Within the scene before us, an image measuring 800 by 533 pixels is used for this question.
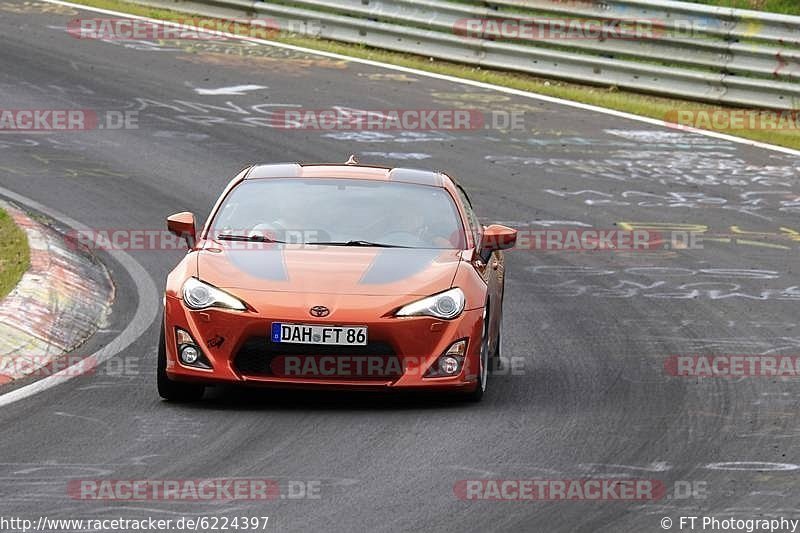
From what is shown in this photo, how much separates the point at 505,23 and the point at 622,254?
8.61 metres

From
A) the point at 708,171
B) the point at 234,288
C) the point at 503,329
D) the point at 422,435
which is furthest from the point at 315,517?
the point at 708,171

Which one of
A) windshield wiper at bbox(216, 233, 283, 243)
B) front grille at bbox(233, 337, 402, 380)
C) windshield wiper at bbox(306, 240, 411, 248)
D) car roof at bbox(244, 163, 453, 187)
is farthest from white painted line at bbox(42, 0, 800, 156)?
front grille at bbox(233, 337, 402, 380)

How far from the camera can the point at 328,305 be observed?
32.0 ft

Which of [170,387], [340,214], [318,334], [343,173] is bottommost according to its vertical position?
[170,387]

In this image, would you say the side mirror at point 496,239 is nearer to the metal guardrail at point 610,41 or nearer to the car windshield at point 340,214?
the car windshield at point 340,214

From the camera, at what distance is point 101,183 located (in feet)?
57.4

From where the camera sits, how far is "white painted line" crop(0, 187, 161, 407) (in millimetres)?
10164

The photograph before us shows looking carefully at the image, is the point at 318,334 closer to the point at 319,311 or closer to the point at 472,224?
the point at 319,311

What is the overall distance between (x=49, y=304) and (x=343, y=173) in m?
2.29

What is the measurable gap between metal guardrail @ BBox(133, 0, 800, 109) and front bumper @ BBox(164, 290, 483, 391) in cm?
1297

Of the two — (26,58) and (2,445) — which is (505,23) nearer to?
(26,58)

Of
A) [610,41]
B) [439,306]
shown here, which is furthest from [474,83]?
[439,306]

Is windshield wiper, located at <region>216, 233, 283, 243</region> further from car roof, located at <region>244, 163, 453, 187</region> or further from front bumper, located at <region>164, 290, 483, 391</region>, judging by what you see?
front bumper, located at <region>164, 290, 483, 391</region>

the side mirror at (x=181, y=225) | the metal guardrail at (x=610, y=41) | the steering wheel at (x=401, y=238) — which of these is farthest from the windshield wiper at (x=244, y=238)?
the metal guardrail at (x=610, y=41)
